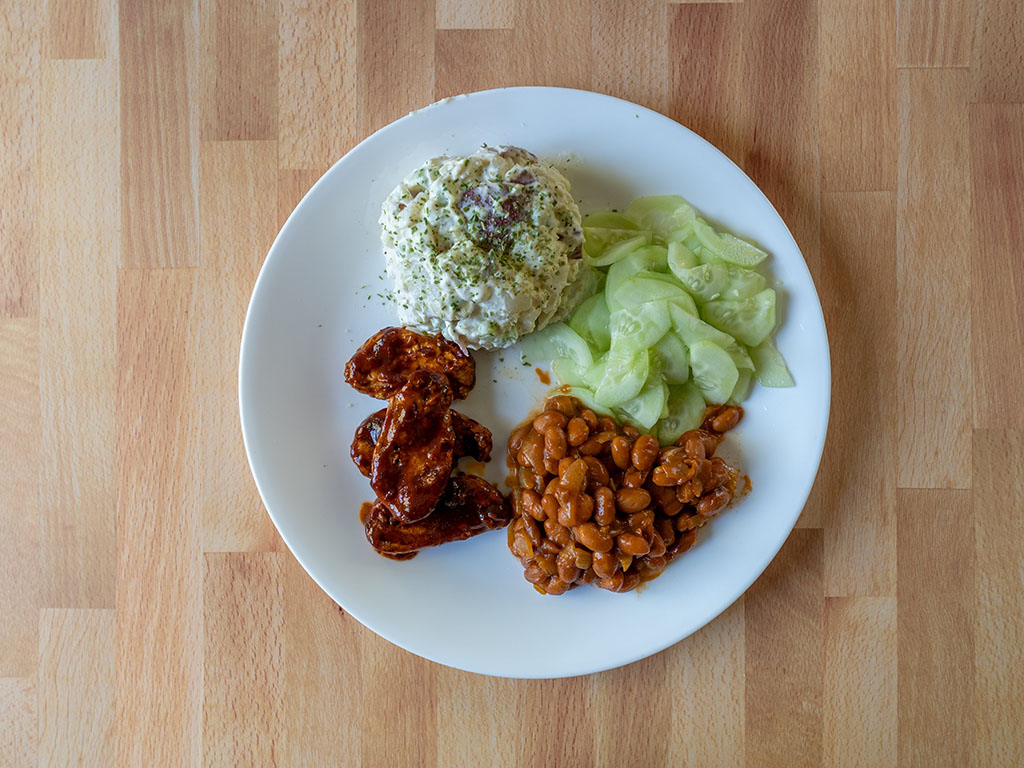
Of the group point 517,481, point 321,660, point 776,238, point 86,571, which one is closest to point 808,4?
point 776,238

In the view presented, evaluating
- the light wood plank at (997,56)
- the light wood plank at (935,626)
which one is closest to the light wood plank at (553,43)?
the light wood plank at (997,56)

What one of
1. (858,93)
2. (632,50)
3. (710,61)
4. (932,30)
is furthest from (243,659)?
(932,30)

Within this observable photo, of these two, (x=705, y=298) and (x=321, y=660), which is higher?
(x=705, y=298)

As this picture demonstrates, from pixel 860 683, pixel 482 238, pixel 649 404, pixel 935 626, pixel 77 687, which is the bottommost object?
pixel 77 687

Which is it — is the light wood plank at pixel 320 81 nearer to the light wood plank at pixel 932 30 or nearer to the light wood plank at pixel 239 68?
the light wood plank at pixel 239 68

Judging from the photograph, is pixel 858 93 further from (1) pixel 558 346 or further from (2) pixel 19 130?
(2) pixel 19 130

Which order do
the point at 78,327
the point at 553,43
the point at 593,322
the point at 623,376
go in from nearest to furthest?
1. the point at 623,376
2. the point at 593,322
3. the point at 553,43
4. the point at 78,327

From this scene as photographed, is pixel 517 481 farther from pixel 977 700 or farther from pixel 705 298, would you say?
pixel 977 700
